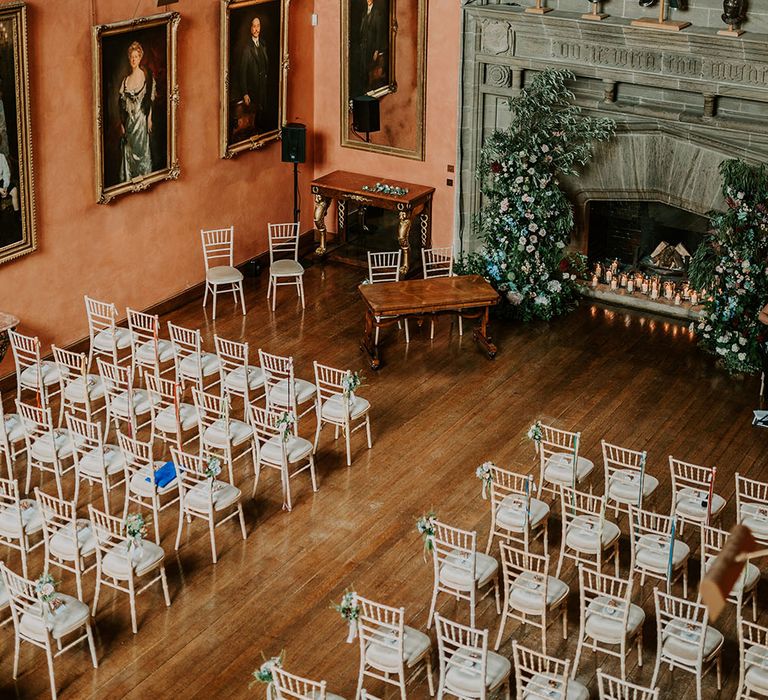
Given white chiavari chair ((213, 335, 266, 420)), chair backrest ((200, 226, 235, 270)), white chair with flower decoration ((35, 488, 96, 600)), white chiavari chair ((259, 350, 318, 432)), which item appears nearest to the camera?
white chair with flower decoration ((35, 488, 96, 600))

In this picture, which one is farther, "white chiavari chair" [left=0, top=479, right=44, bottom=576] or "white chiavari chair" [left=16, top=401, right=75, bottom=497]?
"white chiavari chair" [left=16, top=401, right=75, bottom=497]

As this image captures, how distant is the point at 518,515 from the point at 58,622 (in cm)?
385

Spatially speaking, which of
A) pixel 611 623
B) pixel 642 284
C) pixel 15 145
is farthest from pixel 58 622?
pixel 642 284

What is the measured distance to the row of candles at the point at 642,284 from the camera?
15547 millimetres

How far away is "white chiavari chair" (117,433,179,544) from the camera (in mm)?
10562

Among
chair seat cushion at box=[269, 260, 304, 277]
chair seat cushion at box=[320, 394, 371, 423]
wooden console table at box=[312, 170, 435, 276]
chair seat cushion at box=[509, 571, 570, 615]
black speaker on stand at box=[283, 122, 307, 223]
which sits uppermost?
black speaker on stand at box=[283, 122, 307, 223]

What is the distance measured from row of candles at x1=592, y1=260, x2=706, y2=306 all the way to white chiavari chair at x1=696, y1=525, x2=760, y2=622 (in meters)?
5.57

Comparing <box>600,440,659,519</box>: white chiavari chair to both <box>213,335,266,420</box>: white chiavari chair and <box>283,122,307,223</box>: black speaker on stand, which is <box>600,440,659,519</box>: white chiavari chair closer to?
<box>213,335,266,420</box>: white chiavari chair

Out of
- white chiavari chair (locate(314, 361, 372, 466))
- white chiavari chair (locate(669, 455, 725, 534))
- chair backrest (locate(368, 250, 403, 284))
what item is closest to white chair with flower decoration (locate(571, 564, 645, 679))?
white chiavari chair (locate(669, 455, 725, 534))

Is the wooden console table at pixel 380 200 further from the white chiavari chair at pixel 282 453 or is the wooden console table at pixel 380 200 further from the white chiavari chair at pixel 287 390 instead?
the white chiavari chair at pixel 282 453

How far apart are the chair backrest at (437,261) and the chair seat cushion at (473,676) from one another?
728cm

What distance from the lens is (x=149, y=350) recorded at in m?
13.3

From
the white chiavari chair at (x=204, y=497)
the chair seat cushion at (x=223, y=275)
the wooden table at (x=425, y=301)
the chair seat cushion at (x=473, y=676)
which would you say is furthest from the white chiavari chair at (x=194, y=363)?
the chair seat cushion at (x=473, y=676)

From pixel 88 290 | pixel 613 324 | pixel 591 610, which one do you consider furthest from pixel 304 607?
pixel 613 324
